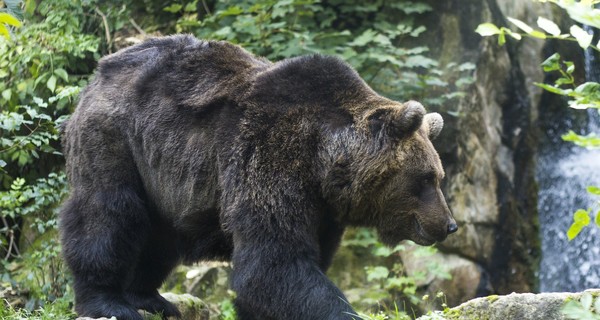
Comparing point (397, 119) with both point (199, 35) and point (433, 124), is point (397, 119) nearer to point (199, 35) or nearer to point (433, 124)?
point (433, 124)

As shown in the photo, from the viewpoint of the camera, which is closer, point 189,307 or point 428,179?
point 428,179

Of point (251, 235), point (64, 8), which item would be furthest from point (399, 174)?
point (64, 8)

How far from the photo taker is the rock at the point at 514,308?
14.0ft

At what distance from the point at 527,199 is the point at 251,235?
22.1 feet

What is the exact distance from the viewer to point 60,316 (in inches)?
216

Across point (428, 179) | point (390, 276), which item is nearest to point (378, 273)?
point (390, 276)

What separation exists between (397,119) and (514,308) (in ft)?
4.81

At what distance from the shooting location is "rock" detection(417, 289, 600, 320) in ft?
14.0

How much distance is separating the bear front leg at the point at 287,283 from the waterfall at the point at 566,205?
20.4 ft

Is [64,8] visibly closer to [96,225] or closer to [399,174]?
[96,225]

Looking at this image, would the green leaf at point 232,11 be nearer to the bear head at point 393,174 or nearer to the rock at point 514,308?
the bear head at point 393,174

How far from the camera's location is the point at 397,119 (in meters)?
5.20

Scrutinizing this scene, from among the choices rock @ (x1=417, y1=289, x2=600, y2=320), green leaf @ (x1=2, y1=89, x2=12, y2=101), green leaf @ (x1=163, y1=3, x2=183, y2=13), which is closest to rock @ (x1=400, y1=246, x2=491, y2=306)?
green leaf @ (x1=163, y1=3, x2=183, y2=13)

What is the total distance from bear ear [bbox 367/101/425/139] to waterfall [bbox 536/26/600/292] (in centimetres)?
571
